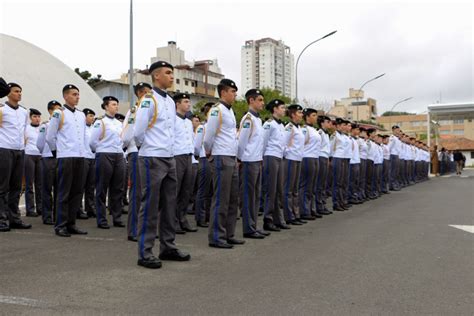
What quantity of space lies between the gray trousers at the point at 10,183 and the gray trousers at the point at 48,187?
84 cm

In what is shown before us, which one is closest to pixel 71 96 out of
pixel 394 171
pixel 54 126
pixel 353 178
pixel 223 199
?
pixel 54 126

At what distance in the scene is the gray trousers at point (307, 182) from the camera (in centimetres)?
933

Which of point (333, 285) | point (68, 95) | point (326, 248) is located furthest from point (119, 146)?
point (333, 285)

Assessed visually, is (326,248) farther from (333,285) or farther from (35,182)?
(35,182)

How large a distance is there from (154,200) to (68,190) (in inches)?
95.0

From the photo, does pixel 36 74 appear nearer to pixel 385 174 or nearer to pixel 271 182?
pixel 385 174

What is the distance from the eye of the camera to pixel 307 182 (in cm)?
941

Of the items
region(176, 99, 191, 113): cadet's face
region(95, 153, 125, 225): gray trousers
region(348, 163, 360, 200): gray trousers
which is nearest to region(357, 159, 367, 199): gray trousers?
region(348, 163, 360, 200): gray trousers

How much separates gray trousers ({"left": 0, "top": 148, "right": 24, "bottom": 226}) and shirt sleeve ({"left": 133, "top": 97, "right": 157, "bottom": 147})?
3169 mm

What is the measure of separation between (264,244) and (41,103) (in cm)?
2862

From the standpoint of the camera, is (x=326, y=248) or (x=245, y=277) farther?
(x=326, y=248)

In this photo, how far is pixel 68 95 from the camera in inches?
280

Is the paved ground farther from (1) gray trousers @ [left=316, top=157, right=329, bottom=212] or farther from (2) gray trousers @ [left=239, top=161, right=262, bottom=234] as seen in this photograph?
(1) gray trousers @ [left=316, top=157, right=329, bottom=212]

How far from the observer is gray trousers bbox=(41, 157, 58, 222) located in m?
8.66
